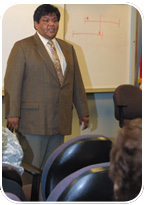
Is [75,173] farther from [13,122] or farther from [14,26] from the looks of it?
[14,26]

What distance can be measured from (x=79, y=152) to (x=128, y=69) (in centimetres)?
274

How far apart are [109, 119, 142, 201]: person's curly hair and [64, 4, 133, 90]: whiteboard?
293 cm

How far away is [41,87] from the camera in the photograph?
7.96ft

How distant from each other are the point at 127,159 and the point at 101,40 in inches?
124

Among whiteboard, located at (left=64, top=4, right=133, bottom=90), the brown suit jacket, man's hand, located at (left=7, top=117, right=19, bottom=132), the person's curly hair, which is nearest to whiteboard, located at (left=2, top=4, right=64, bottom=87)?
whiteboard, located at (left=64, top=4, right=133, bottom=90)

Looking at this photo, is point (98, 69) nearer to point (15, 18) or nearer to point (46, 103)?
point (15, 18)

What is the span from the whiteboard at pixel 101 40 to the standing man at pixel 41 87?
3.66ft

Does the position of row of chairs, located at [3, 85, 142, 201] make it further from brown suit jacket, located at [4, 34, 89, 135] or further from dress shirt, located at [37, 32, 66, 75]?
dress shirt, located at [37, 32, 66, 75]

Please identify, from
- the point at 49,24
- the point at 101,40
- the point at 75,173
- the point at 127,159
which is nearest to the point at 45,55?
the point at 49,24

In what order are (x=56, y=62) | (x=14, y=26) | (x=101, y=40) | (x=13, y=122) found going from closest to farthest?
(x=13, y=122)
(x=56, y=62)
(x=14, y=26)
(x=101, y=40)

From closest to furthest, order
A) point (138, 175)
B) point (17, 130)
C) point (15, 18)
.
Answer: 1. point (138, 175)
2. point (17, 130)
3. point (15, 18)

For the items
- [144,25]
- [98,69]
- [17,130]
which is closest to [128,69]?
[98,69]

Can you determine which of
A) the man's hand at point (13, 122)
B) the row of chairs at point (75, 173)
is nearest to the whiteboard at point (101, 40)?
the man's hand at point (13, 122)

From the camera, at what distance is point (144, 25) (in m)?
1.34
